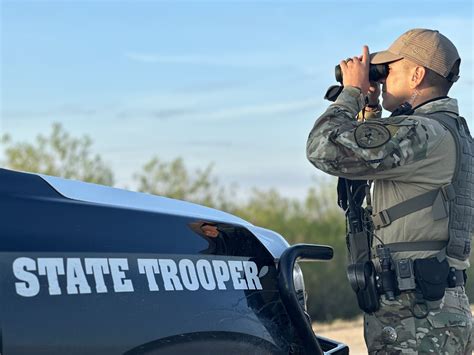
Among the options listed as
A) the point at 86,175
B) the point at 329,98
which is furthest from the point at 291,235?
the point at 329,98

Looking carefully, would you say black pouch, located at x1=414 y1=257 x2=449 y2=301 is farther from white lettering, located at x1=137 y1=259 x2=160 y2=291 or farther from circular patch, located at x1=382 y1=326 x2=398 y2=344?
white lettering, located at x1=137 y1=259 x2=160 y2=291

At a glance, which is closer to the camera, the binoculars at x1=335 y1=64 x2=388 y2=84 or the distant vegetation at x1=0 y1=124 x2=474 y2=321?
the binoculars at x1=335 y1=64 x2=388 y2=84

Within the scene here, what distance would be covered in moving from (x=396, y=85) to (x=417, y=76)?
0.10 metres

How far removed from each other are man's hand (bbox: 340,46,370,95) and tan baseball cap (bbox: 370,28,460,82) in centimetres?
5

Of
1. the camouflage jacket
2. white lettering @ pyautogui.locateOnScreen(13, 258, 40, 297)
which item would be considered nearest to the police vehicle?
white lettering @ pyautogui.locateOnScreen(13, 258, 40, 297)

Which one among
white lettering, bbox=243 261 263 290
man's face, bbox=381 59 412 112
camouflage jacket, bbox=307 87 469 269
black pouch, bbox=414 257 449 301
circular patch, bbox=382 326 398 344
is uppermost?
man's face, bbox=381 59 412 112

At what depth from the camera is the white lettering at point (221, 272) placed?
234 cm

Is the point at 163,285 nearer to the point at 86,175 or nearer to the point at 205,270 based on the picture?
the point at 205,270

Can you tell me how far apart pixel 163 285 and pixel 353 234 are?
147cm

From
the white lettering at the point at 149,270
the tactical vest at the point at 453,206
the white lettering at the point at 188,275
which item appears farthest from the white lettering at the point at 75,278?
the tactical vest at the point at 453,206

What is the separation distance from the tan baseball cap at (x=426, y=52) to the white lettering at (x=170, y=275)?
1.68 metres

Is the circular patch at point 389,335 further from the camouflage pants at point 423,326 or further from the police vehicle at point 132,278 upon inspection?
the police vehicle at point 132,278

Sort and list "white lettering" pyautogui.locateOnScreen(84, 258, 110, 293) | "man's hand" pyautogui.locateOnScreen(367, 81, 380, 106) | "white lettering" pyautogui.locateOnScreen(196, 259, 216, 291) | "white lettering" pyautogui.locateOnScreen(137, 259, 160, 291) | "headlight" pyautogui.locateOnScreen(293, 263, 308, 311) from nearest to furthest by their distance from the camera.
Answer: "white lettering" pyautogui.locateOnScreen(84, 258, 110, 293) → "white lettering" pyautogui.locateOnScreen(137, 259, 160, 291) → "white lettering" pyautogui.locateOnScreen(196, 259, 216, 291) → "headlight" pyautogui.locateOnScreen(293, 263, 308, 311) → "man's hand" pyautogui.locateOnScreen(367, 81, 380, 106)

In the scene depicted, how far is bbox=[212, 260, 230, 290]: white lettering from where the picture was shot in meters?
2.34
